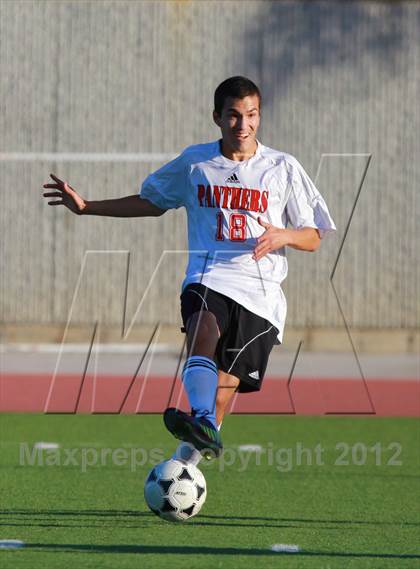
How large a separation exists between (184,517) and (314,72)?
1396cm

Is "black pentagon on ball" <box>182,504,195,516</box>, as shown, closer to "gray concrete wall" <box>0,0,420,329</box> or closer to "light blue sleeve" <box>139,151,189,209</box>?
"light blue sleeve" <box>139,151,189,209</box>

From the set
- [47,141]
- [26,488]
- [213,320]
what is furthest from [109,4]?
[213,320]

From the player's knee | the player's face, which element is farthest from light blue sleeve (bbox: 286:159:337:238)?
the player's knee

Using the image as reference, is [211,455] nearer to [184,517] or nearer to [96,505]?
[184,517]

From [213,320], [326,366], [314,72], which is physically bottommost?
[326,366]

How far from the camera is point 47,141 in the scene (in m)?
19.3

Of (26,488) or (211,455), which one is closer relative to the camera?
(211,455)

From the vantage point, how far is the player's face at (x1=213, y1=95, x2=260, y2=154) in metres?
6.53

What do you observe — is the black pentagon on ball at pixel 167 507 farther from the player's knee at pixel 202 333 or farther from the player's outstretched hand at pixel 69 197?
the player's outstretched hand at pixel 69 197

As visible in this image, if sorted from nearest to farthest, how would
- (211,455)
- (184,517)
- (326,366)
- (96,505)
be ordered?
(211,455) → (184,517) → (96,505) → (326,366)

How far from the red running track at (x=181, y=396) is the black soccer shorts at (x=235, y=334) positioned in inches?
226

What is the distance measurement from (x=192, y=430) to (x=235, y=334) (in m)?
0.97

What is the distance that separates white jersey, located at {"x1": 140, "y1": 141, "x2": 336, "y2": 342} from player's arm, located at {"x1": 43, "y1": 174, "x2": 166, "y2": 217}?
1.07 feet
